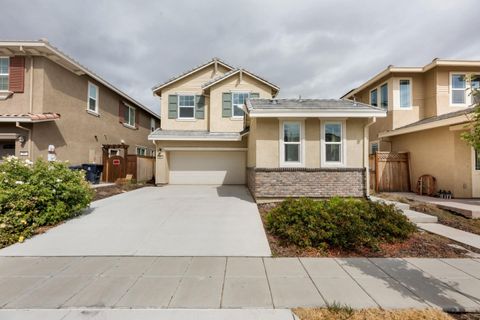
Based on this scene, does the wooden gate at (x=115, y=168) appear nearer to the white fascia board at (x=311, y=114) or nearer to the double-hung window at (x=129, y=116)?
the double-hung window at (x=129, y=116)

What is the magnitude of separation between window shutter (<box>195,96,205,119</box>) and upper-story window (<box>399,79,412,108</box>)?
12074 millimetres

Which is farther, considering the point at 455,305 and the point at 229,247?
the point at 229,247

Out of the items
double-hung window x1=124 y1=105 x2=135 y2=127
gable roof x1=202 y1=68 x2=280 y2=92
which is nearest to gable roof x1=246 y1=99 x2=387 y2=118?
gable roof x1=202 y1=68 x2=280 y2=92

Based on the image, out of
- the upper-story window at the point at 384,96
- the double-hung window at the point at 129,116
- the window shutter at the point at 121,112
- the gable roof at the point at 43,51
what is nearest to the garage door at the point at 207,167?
the window shutter at the point at 121,112

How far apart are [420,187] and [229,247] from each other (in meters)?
10.3

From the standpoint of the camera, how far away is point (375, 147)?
45.9 feet

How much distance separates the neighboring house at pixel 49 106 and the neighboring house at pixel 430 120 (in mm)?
16913

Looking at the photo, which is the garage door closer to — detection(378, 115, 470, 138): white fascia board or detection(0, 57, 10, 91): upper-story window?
detection(378, 115, 470, 138): white fascia board

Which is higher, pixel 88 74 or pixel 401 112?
pixel 88 74

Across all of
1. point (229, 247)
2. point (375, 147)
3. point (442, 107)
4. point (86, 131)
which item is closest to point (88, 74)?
point (86, 131)

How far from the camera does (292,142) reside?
28.0 feet

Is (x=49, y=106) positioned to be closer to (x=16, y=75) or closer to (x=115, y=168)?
(x=16, y=75)

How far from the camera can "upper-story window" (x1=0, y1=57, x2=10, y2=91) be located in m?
10.9

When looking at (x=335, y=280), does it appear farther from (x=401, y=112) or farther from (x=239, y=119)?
(x=401, y=112)
